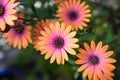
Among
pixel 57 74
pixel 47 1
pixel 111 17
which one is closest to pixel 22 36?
pixel 47 1

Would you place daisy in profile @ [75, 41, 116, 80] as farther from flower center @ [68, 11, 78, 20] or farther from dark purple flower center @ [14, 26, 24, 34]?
dark purple flower center @ [14, 26, 24, 34]

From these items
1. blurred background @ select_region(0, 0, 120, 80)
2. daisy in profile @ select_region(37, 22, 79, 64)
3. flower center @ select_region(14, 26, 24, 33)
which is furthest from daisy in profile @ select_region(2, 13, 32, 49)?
blurred background @ select_region(0, 0, 120, 80)

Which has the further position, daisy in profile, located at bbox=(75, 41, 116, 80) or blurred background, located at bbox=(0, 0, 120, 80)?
blurred background, located at bbox=(0, 0, 120, 80)

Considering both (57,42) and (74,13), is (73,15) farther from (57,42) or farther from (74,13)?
(57,42)

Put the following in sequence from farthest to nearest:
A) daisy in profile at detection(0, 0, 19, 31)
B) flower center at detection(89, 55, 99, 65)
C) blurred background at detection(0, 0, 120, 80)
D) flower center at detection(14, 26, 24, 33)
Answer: blurred background at detection(0, 0, 120, 80), flower center at detection(14, 26, 24, 33), flower center at detection(89, 55, 99, 65), daisy in profile at detection(0, 0, 19, 31)

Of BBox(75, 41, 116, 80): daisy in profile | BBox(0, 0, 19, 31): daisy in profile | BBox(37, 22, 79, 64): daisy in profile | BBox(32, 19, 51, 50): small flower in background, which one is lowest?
BBox(75, 41, 116, 80): daisy in profile

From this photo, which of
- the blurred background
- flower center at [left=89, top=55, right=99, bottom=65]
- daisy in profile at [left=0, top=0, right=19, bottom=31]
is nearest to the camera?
daisy in profile at [left=0, top=0, right=19, bottom=31]

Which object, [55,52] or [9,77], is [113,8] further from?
[55,52]

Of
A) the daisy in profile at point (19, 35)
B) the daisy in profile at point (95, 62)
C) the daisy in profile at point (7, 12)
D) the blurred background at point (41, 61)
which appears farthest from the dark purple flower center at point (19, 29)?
the blurred background at point (41, 61)

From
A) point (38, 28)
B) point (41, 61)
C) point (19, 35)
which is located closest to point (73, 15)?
point (38, 28)
